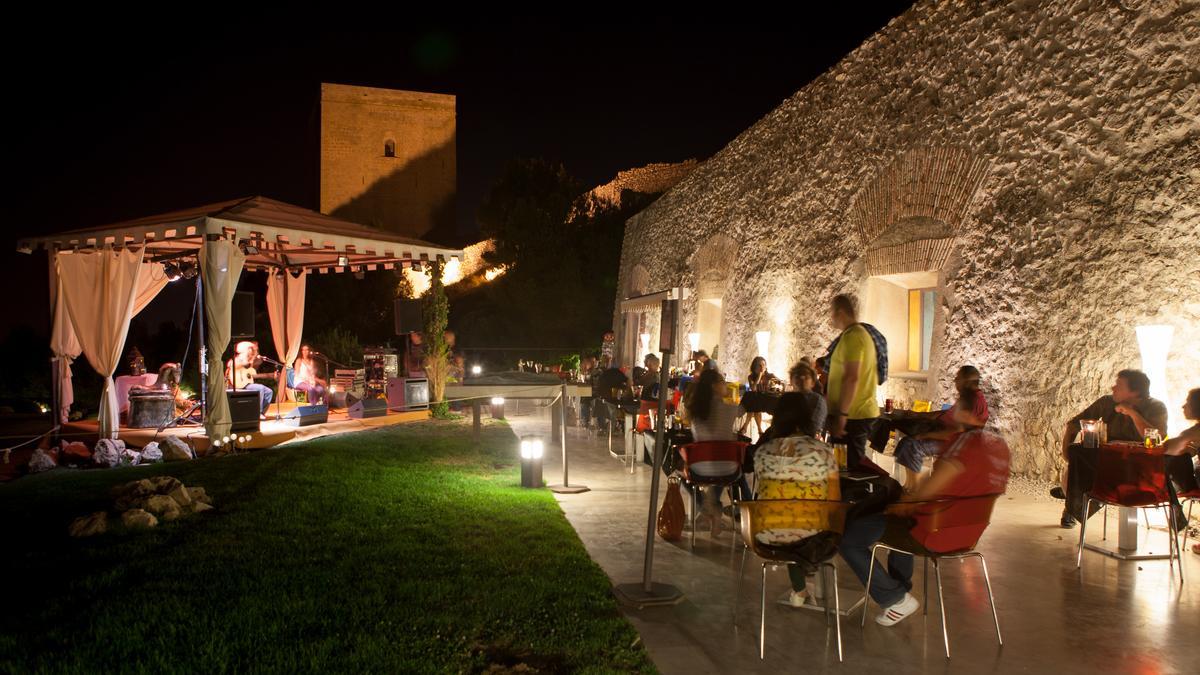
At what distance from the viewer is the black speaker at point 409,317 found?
12.3 meters

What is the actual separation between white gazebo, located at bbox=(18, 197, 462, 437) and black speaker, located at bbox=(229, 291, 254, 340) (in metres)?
0.85

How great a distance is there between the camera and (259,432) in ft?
30.5

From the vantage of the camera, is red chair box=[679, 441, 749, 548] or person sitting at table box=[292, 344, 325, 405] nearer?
red chair box=[679, 441, 749, 548]

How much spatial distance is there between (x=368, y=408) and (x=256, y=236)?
3157 mm

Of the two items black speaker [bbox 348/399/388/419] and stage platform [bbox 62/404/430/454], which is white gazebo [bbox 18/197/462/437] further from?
black speaker [bbox 348/399/388/419]

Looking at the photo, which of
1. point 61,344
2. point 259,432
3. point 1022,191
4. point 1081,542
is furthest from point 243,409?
point 1022,191

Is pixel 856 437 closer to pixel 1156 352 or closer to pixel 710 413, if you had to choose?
pixel 710 413

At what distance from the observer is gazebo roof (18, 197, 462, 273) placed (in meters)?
8.55

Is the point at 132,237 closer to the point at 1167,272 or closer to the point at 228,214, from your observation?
the point at 228,214

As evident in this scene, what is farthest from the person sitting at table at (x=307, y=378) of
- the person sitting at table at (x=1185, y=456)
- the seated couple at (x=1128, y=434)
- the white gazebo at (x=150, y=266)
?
the person sitting at table at (x=1185, y=456)

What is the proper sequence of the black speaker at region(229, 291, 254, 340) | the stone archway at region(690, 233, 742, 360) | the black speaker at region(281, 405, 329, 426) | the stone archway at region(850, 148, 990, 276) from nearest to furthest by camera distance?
the stone archway at region(850, 148, 990, 276)
the black speaker at region(281, 405, 329, 426)
the black speaker at region(229, 291, 254, 340)
the stone archway at region(690, 233, 742, 360)

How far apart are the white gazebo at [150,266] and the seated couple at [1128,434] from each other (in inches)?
316

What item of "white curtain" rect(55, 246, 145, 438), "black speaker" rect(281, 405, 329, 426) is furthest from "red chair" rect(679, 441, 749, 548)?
"black speaker" rect(281, 405, 329, 426)

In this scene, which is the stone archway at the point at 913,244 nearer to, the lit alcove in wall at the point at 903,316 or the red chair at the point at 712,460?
the lit alcove in wall at the point at 903,316
